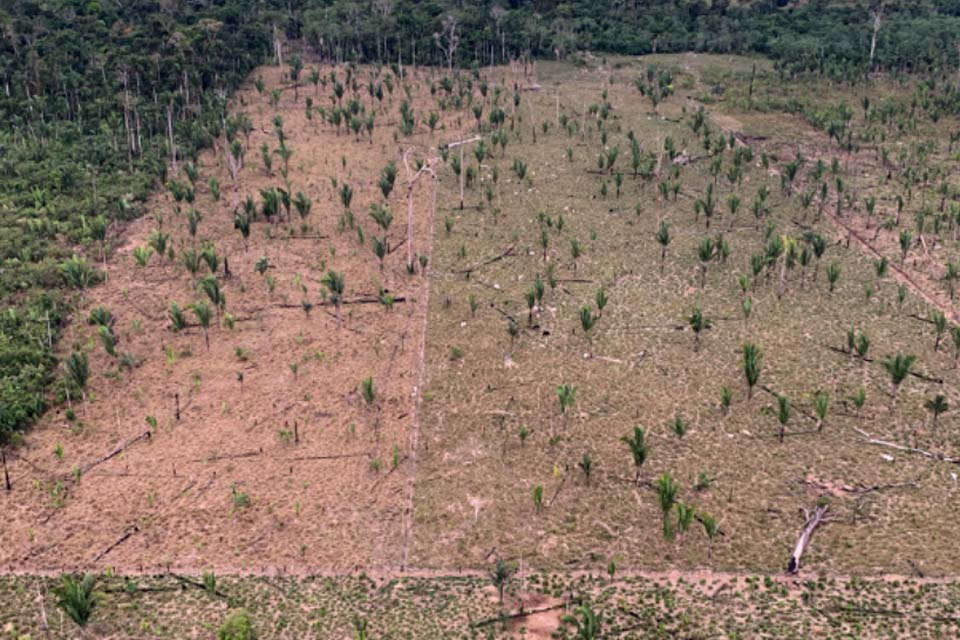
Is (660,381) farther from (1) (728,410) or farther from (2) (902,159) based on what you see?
(2) (902,159)

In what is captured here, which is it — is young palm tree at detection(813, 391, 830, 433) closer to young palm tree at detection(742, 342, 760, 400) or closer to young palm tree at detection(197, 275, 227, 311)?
young palm tree at detection(742, 342, 760, 400)

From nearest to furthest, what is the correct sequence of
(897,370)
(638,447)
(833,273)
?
(638,447) → (897,370) → (833,273)

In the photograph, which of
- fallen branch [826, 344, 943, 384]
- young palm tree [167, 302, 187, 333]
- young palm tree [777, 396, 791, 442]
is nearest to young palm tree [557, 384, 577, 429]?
young palm tree [777, 396, 791, 442]

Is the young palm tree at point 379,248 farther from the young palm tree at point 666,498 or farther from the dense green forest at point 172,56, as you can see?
the young palm tree at point 666,498

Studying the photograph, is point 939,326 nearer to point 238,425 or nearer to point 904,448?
point 904,448

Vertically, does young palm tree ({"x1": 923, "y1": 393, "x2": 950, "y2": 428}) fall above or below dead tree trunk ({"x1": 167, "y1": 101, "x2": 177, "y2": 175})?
below

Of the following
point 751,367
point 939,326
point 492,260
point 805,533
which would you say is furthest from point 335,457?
point 939,326
